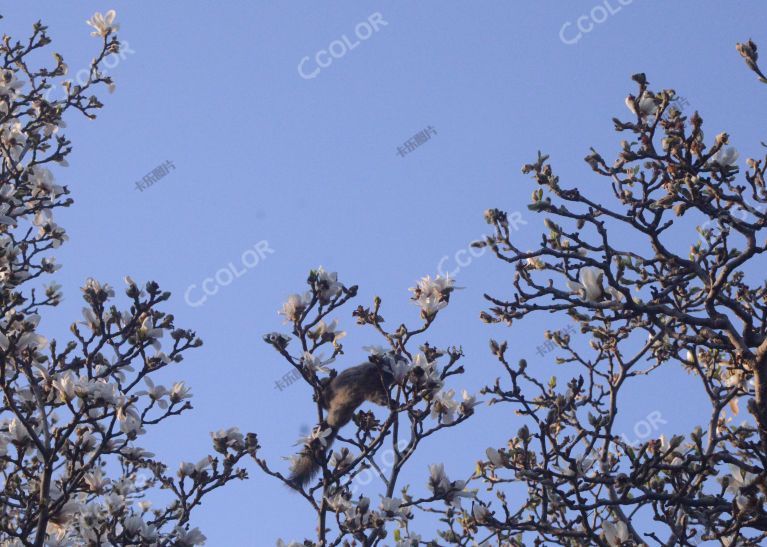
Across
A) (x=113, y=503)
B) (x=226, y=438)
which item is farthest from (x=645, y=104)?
(x=113, y=503)

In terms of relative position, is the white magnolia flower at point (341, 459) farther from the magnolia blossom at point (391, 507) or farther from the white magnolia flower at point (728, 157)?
the white magnolia flower at point (728, 157)

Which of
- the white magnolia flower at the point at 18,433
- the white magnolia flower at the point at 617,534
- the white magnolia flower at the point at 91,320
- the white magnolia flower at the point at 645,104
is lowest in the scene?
the white magnolia flower at the point at 617,534

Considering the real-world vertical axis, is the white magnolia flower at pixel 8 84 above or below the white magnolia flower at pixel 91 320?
above

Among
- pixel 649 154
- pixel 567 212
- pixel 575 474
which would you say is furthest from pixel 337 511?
pixel 649 154

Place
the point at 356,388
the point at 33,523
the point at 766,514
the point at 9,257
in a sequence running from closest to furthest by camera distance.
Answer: the point at 766,514
the point at 33,523
the point at 9,257
the point at 356,388

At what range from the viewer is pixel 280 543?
691cm

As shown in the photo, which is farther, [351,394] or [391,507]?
[351,394]

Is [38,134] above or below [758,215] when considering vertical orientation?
above

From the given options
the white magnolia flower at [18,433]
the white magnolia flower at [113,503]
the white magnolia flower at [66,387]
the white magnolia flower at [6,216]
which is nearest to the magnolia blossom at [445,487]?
the white magnolia flower at [113,503]

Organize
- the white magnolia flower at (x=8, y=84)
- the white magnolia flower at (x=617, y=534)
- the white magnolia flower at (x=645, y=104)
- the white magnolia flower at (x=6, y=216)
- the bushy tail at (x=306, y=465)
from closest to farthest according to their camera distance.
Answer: the white magnolia flower at (x=617, y=534)
the bushy tail at (x=306, y=465)
the white magnolia flower at (x=645, y=104)
the white magnolia flower at (x=6, y=216)
the white magnolia flower at (x=8, y=84)

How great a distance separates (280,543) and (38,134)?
4608 mm

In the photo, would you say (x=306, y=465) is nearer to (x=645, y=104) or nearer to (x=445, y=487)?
(x=445, y=487)

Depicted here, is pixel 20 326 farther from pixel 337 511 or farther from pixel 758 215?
pixel 758 215

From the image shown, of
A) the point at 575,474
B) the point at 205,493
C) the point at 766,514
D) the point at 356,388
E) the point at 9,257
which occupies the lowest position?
the point at 766,514
